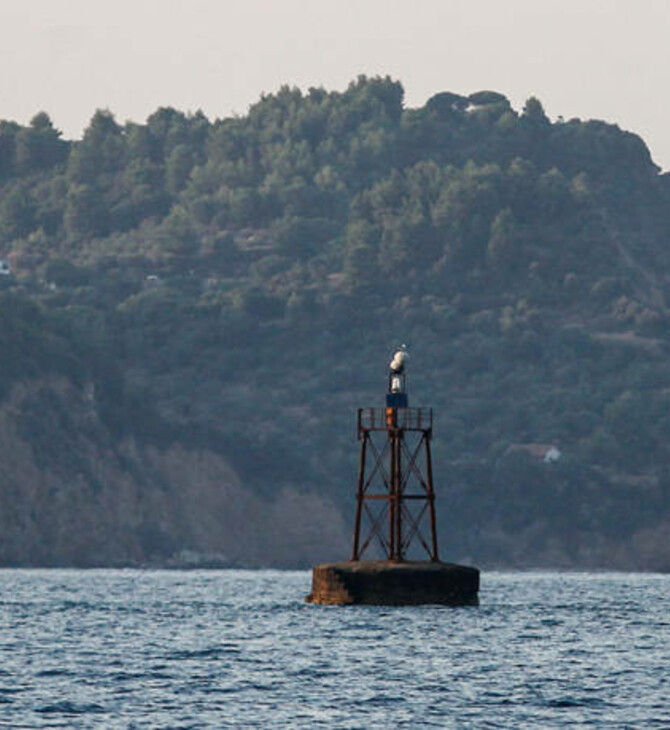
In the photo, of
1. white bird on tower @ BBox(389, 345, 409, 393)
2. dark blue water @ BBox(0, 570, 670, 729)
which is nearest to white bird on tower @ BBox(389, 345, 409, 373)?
white bird on tower @ BBox(389, 345, 409, 393)

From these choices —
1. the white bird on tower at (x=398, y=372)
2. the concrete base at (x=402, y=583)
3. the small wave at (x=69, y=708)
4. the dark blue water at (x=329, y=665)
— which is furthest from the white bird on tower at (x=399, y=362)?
the small wave at (x=69, y=708)

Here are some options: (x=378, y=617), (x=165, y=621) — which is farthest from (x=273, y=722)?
(x=165, y=621)

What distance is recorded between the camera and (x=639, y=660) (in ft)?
245

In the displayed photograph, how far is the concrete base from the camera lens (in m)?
92.8


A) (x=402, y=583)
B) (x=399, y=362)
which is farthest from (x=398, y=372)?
(x=402, y=583)

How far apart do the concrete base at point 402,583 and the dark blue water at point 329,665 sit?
0.83 m

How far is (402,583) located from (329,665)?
22.6 meters

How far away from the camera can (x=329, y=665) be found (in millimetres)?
70625

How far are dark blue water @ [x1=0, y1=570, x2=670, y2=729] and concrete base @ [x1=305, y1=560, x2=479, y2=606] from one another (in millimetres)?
830

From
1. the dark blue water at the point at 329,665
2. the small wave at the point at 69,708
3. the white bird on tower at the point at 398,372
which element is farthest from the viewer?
the white bird on tower at the point at 398,372

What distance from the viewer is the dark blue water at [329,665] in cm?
5669

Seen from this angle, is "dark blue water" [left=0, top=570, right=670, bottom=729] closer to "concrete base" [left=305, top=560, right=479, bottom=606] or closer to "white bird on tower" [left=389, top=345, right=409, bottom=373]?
"concrete base" [left=305, top=560, right=479, bottom=606]

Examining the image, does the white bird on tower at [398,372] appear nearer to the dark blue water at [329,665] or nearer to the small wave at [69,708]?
the dark blue water at [329,665]

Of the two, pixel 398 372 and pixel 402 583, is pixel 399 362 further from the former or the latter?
pixel 402 583
